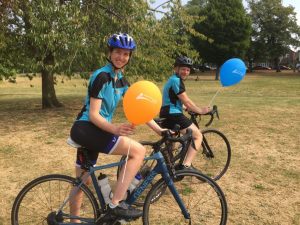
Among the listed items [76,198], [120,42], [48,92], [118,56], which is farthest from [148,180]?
[48,92]

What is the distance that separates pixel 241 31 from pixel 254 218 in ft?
159

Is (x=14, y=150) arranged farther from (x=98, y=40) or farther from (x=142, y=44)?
(x=142, y=44)

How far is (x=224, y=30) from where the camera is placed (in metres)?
49.9

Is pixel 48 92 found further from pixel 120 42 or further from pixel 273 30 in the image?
pixel 273 30

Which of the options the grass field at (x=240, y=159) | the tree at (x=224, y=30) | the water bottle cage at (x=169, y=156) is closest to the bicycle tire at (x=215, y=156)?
the grass field at (x=240, y=159)

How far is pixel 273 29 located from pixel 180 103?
7151 cm

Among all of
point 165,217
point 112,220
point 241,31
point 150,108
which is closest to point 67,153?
point 165,217

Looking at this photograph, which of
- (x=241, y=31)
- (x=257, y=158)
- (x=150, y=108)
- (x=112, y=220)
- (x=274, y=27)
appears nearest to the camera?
(x=150, y=108)

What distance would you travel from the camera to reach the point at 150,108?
3342 mm

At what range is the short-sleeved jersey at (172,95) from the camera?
546 centimetres

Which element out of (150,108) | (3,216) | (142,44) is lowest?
(3,216)

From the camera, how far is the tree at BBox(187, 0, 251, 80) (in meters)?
49.4

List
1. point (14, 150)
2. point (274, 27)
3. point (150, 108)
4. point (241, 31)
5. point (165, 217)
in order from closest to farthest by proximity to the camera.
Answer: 1. point (150, 108)
2. point (165, 217)
3. point (14, 150)
4. point (241, 31)
5. point (274, 27)

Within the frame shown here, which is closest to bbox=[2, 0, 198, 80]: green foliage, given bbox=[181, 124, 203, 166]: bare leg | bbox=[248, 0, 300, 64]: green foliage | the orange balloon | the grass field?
the grass field
